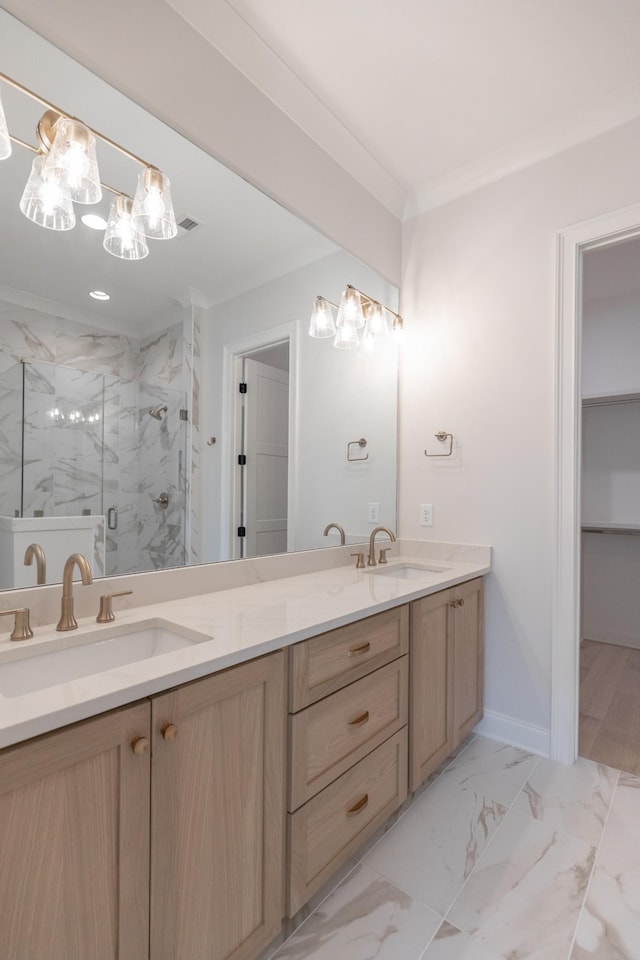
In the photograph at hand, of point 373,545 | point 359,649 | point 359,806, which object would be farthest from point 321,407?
point 359,806

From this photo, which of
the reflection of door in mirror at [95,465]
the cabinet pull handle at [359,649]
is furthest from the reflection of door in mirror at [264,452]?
the cabinet pull handle at [359,649]

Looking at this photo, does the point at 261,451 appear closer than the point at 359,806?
No

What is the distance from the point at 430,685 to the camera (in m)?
1.71

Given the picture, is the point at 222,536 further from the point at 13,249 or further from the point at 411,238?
the point at 411,238

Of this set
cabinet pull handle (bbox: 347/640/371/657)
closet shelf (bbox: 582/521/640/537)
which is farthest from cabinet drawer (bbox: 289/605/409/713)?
closet shelf (bbox: 582/521/640/537)

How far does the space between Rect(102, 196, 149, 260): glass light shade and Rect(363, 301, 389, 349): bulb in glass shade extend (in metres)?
1.22

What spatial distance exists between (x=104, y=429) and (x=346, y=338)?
126 centimetres

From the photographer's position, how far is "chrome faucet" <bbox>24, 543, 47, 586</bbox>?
1.18 metres

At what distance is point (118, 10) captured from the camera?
4.21ft

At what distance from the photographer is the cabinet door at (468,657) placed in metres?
1.90

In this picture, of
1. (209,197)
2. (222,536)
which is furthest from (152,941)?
(209,197)

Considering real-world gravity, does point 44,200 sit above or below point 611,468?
above

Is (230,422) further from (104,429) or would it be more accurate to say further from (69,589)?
(69,589)

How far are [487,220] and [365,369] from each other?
0.90m
